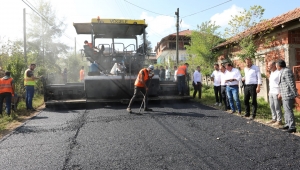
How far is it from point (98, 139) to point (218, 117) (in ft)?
10.6

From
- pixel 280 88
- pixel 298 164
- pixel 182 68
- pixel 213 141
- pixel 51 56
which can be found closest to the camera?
pixel 298 164

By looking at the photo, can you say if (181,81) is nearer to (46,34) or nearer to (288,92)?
(288,92)

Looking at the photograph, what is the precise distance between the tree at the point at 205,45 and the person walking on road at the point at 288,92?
10904 mm

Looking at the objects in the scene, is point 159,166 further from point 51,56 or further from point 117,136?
point 51,56

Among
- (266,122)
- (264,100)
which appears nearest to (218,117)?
(266,122)

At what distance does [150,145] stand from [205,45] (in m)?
13.9

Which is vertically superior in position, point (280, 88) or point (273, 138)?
point (280, 88)

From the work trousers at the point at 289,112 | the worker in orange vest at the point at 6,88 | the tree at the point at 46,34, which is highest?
the tree at the point at 46,34

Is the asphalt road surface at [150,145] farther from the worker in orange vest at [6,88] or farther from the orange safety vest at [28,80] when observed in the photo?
the orange safety vest at [28,80]

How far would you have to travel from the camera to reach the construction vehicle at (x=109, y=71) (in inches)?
295

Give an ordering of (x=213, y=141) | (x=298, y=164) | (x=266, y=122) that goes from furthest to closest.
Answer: (x=266, y=122)
(x=213, y=141)
(x=298, y=164)

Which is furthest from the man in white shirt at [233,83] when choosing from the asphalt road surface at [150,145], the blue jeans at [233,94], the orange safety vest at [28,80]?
the orange safety vest at [28,80]

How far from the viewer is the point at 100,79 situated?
24.4ft

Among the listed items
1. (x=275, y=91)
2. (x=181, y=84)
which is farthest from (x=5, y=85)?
(x=275, y=91)
